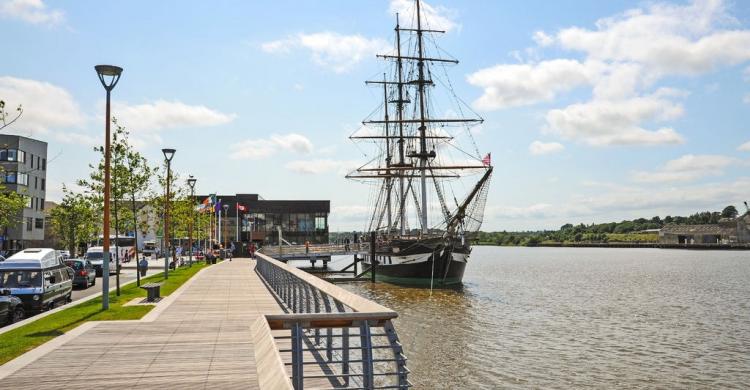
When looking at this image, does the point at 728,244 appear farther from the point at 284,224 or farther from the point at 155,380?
the point at 155,380

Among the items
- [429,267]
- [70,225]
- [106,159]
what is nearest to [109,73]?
[106,159]

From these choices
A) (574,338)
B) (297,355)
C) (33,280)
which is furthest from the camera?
(574,338)

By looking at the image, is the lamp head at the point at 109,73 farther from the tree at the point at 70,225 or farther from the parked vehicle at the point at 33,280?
the tree at the point at 70,225

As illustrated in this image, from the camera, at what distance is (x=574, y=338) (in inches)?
1001

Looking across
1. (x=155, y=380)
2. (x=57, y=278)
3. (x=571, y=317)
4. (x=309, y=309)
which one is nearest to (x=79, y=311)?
(x=57, y=278)

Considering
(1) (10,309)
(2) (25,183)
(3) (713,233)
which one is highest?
(2) (25,183)

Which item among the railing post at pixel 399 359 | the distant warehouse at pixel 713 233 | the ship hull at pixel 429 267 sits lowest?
the ship hull at pixel 429 267

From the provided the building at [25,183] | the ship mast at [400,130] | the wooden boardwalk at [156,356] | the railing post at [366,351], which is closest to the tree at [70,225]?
the building at [25,183]

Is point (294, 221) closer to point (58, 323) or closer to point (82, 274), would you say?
point (82, 274)

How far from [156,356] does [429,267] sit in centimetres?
4498

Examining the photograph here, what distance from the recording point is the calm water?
1842cm

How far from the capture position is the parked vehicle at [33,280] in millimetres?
21078

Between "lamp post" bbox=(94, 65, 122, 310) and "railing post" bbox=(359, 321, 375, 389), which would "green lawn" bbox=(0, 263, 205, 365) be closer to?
"lamp post" bbox=(94, 65, 122, 310)

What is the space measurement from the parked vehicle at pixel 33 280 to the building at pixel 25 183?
53111 mm
